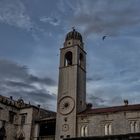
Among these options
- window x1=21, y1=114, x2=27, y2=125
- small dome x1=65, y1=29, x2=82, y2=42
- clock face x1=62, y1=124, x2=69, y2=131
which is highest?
small dome x1=65, y1=29, x2=82, y2=42

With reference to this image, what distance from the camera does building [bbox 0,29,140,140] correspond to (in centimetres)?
4597

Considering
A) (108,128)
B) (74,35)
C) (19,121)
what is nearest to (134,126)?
(108,128)

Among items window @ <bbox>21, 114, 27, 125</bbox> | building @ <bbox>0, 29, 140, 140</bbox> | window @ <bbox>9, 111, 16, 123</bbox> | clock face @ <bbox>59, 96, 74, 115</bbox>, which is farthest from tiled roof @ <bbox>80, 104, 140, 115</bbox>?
window @ <bbox>9, 111, 16, 123</bbox>

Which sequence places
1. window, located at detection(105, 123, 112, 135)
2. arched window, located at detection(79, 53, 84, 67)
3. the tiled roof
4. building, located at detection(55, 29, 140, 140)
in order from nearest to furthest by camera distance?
building, located at detection(55, 29, 140, 140), the tiled roof, window, located at detection(105, 123, 112, 135), arched window, located at detection(79, 53, 84, 67)

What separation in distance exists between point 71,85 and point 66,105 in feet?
11.1

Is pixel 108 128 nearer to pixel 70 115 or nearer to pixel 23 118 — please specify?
pixel 70 115

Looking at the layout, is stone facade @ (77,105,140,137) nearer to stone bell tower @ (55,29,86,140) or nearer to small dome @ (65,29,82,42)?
stone bell tower @ (55,29,86,140)

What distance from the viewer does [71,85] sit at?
171ft

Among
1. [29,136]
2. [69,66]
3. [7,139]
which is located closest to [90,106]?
[69,66]

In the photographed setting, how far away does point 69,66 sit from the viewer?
176 ft

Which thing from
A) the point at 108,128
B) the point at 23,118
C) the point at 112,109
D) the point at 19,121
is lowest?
the point at 108,128

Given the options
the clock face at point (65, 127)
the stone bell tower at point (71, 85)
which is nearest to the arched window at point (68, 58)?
the stone bell tower at point (71, 85)

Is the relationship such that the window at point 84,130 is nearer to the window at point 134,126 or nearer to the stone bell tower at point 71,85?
the stone bell tower at point 71,85

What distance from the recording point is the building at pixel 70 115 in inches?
1810
